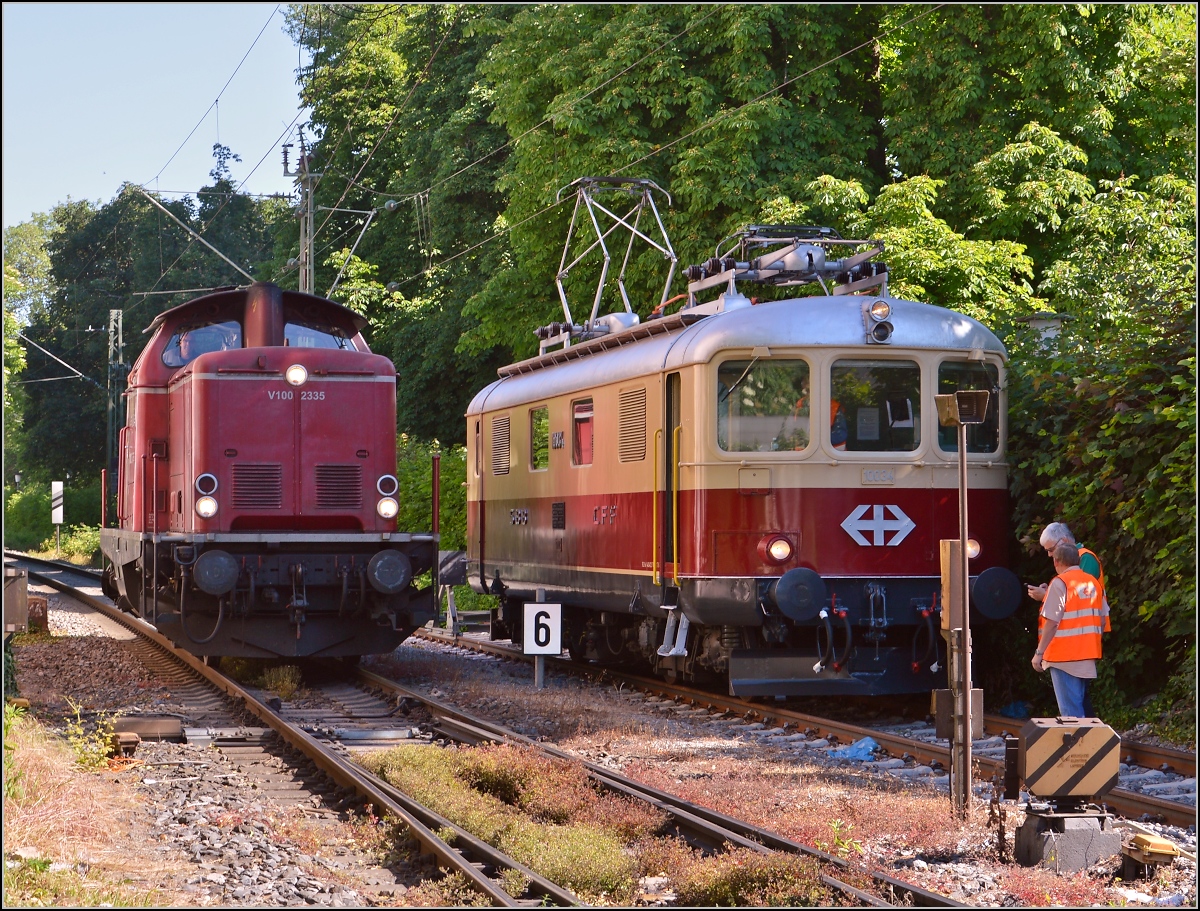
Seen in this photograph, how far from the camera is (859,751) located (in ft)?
34.6

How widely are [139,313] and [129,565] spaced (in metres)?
45.1

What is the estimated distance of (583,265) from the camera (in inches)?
922

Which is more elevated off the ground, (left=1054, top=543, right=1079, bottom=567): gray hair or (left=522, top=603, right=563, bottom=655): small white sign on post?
(left=1054, top=543, right=1079, bottom=567): gray hair

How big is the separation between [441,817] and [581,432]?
681cm

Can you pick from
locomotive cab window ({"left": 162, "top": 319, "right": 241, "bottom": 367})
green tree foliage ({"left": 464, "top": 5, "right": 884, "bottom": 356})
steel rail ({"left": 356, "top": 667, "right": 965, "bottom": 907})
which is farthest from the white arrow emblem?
green tree foliage ({"left": 464, "top": 5, "right": 884, "bottom": 356})

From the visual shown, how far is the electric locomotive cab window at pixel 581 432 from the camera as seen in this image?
14.5 m

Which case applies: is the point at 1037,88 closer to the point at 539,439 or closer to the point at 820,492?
the point at 539,439

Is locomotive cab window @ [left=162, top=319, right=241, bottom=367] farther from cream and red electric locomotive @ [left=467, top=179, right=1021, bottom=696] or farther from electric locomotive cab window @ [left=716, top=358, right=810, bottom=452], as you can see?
electric locomotive cab window @ [left=716, top=358, right=810, bottom=452]

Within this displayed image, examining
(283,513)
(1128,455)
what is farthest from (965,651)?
(283,513)

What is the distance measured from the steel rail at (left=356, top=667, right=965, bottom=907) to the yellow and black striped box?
1165 mm

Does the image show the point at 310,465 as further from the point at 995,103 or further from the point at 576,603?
the point at 995,103

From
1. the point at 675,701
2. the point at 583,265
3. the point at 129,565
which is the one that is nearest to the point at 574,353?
the point at 675,701

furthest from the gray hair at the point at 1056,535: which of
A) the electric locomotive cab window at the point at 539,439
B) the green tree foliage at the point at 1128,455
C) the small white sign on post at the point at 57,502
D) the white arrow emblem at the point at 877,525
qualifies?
the small white sign on post at the point at 57,502

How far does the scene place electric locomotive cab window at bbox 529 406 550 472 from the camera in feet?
52.3
